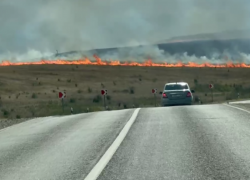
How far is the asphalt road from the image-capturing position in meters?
8.88

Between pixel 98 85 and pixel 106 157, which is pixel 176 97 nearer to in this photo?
pixel 106 157

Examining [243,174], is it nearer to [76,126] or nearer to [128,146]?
[128,146]

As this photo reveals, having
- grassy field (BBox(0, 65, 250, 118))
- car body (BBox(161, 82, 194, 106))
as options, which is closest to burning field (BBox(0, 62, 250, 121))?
grassy field (BBox(0, 65, 250, 118))

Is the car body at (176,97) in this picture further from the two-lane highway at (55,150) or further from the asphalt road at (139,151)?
the asphalt road at (139,151)

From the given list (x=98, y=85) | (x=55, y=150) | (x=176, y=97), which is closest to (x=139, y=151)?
(x=55, y=150)

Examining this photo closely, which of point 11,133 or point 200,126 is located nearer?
point 200,126

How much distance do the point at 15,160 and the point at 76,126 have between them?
6.29m

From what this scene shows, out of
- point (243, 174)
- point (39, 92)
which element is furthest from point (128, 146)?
point (39, 92)

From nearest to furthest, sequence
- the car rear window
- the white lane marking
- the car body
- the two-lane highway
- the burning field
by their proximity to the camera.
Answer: the white lane marking
the two-lane highway
the car body
the car rear window
the burning field

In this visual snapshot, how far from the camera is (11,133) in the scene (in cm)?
1695

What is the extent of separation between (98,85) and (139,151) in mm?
65810

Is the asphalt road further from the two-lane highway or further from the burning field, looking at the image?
the burning field

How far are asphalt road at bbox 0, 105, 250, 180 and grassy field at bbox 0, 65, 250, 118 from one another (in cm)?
2359

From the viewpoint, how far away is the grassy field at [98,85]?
5079 centimetres
